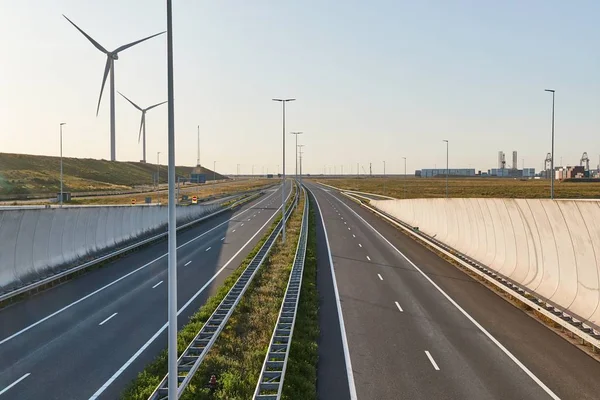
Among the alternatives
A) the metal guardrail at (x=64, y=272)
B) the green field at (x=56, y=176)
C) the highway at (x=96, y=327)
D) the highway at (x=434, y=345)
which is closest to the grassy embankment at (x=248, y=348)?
the highway at (x=434, y=345)

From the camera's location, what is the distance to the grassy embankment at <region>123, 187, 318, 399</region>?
13445mm

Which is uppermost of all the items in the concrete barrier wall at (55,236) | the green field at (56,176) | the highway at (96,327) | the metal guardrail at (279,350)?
the green field at (56,176)

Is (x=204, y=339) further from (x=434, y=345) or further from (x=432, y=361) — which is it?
(x=434, y=345)

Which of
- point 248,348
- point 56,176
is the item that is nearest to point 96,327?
point 248,348

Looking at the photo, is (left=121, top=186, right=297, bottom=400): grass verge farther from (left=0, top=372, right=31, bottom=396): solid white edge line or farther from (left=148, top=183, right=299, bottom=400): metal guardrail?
(left=0, top=372, right=31, bottom=396): solid white edge line

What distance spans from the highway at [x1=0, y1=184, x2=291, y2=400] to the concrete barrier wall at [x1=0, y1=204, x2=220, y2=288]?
148cm

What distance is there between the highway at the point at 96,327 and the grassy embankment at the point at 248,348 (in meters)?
0.96

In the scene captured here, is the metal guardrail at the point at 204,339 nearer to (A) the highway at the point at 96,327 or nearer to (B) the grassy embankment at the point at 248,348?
(B) the grassy embankment at the point at 248,348

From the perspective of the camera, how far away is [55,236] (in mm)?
27203

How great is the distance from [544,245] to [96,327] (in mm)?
19023

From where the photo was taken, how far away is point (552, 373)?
14766 millimetres

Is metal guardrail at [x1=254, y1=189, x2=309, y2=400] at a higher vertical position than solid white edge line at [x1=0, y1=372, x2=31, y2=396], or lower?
higher

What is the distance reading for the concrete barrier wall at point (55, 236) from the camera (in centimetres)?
2281

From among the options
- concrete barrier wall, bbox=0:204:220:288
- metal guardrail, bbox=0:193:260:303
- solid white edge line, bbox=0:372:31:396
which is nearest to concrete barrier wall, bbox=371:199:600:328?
solid white edge line, bbox=0:372:31:396
